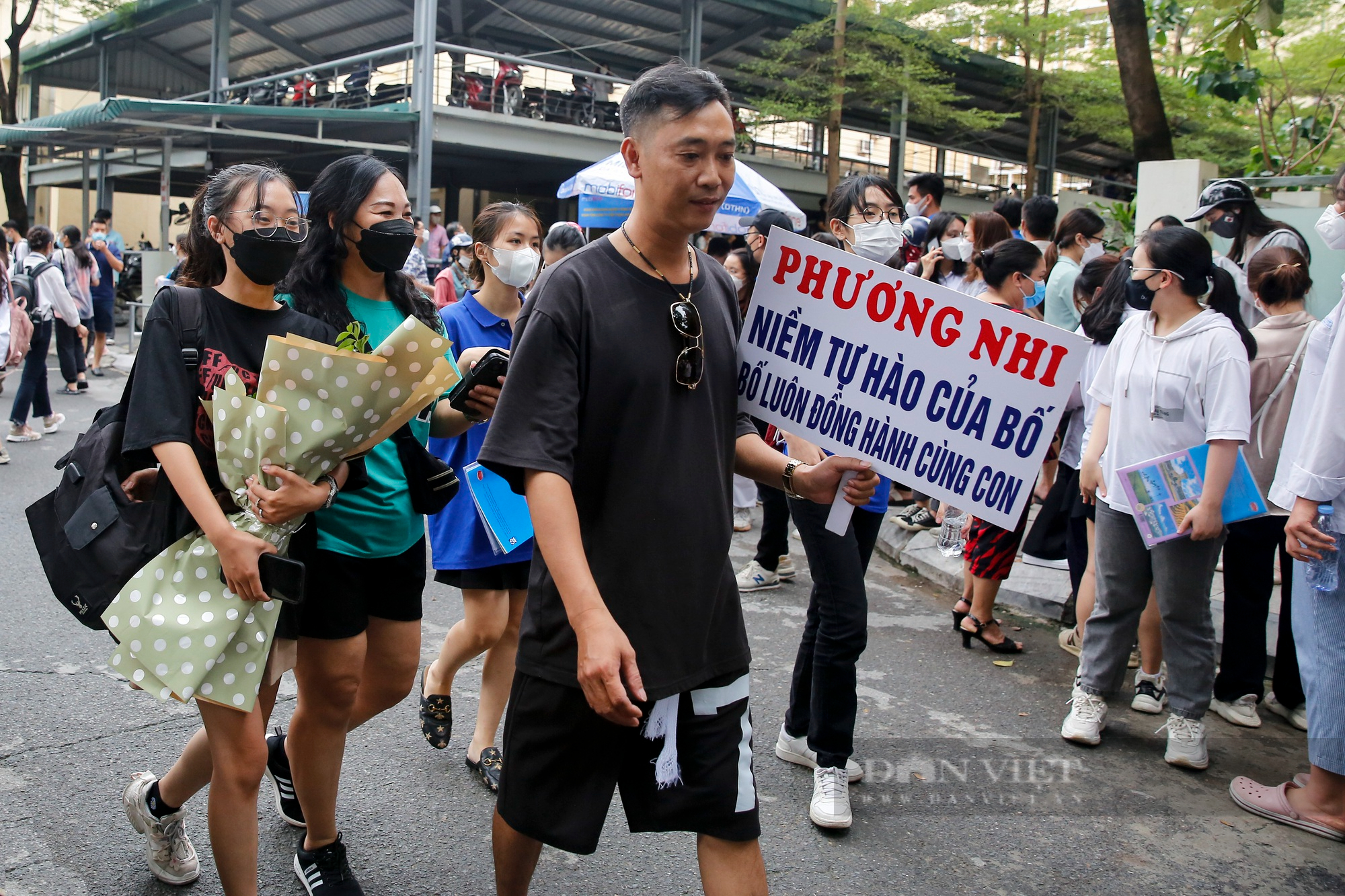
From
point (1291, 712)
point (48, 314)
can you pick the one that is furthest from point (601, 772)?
point (48, 314)

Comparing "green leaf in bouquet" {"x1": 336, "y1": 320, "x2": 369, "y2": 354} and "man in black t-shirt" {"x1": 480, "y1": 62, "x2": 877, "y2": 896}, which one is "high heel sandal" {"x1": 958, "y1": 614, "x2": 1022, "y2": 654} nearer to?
"man in black t-shirt" {"x1": 480, "y1": 62, "x2": 877, "y2": 896}

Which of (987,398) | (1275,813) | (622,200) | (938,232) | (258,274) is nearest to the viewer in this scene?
(987,398)

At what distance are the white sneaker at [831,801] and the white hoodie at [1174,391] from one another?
5.30 ft

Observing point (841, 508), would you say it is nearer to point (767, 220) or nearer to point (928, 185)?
point (767, 220)

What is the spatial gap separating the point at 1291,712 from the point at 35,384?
9855 mm

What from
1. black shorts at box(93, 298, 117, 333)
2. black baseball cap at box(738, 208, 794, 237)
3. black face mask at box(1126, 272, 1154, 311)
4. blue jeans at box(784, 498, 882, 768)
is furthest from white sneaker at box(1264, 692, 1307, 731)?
black shorts at box(93, 298, 117, 333)

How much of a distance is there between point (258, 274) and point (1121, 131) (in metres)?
26.5

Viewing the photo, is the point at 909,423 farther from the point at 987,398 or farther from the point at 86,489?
the point at 86,489

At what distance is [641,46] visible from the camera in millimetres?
24781

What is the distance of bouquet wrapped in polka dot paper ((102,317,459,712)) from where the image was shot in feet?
7.95

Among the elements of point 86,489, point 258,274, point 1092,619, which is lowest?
point 1092,619

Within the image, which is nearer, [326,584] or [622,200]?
[326,584]

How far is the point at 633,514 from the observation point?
221cm

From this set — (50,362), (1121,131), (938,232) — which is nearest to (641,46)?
(1121,131)
